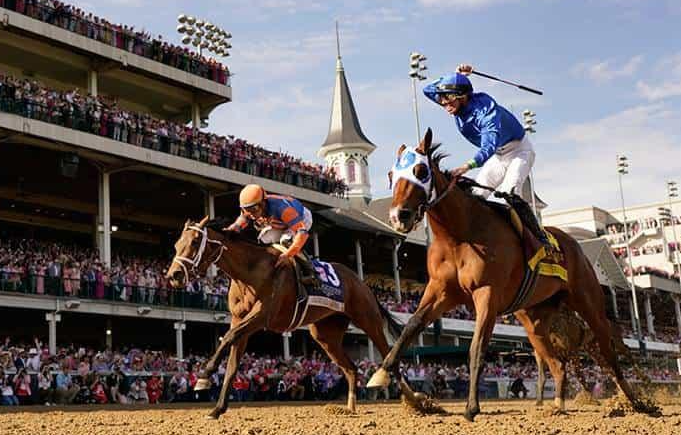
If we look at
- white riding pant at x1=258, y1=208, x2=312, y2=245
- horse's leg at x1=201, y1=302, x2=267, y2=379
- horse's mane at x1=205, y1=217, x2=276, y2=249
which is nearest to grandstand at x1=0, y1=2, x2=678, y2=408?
white riding pant at x1=258, y1=208, x2=312, y2=245

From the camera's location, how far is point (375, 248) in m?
47.1

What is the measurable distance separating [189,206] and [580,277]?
98.0 feet

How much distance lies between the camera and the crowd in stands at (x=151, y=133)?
88.5ft

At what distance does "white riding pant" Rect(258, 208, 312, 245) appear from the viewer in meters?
11.8

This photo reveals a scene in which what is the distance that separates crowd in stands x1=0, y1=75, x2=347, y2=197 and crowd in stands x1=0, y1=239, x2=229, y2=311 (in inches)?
165

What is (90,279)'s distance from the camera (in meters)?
26.7

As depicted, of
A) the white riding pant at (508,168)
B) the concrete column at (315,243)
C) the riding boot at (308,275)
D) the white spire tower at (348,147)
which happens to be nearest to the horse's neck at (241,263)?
the riding boot at (308,275)

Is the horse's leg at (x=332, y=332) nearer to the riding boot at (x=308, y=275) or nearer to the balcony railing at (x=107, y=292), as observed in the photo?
the riding boot at (x=308, y=275)

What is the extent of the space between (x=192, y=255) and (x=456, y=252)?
358 centimetres

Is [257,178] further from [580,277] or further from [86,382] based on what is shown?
[580,277]

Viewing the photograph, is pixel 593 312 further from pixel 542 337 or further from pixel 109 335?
pixel 109 335

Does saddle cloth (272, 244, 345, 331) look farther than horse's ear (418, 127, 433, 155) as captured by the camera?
Yes

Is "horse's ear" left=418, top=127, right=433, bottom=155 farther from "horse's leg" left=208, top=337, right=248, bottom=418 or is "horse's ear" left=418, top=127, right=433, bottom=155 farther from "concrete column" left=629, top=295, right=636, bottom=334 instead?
"concrete column" left=629, top=295, right=636, bottom=334

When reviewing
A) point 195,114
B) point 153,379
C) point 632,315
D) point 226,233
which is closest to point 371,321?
point 226,233
